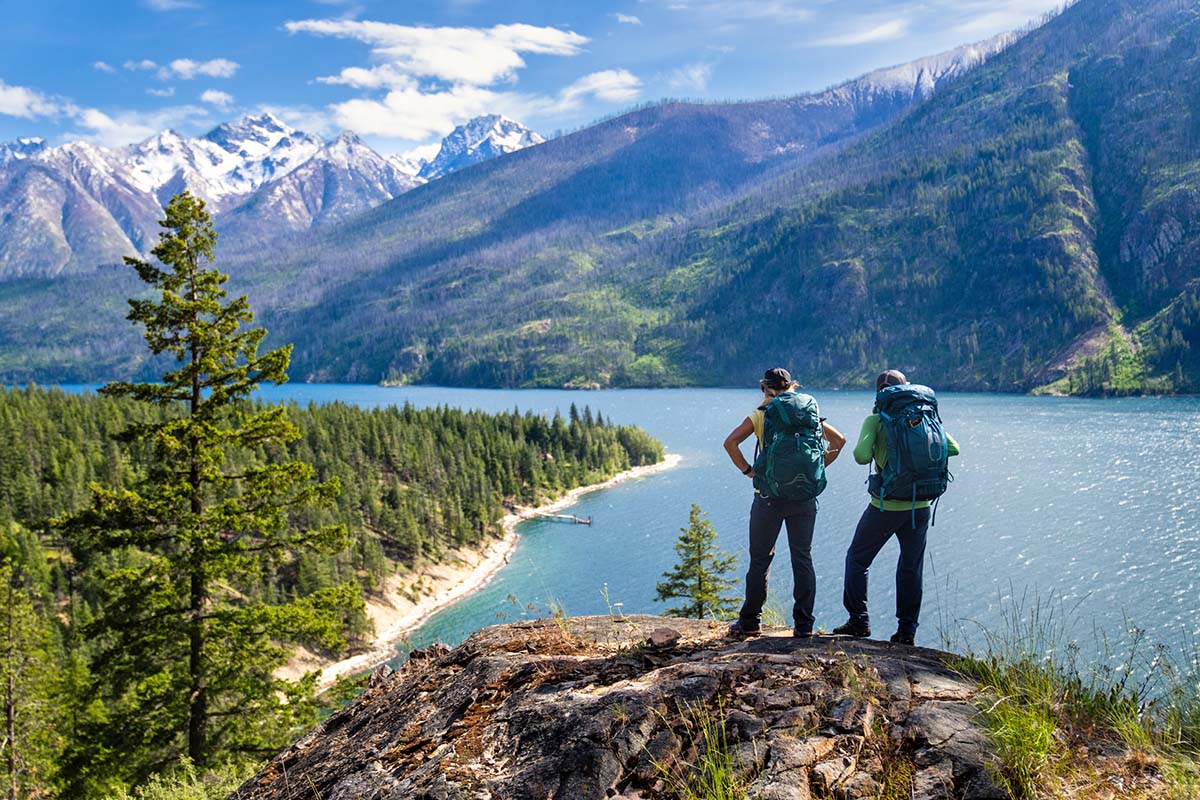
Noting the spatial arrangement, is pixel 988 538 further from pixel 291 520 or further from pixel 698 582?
pixel 291 520

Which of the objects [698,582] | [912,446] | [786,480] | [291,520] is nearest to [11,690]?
[698,582]

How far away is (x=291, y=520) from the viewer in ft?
272

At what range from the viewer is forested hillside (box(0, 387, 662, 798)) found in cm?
2438

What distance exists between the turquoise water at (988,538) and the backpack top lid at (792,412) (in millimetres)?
3439

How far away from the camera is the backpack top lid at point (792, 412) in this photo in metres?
7.98

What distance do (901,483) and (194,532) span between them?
1360 centimetres

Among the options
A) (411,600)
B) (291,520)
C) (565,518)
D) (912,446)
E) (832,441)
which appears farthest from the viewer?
(565,518)

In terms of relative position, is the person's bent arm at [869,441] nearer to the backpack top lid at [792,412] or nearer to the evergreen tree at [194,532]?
the backpack top lid at [792,412]

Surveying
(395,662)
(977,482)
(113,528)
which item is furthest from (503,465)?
(113,528)

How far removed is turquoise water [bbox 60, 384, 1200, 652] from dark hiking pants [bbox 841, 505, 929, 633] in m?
2.22

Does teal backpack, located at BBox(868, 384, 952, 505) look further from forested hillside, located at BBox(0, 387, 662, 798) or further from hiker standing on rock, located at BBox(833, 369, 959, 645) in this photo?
forested hillside, located at BBox(0, 387, 662, 798)

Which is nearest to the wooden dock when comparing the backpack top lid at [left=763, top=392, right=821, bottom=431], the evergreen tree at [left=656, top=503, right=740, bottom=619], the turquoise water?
the turquoise water

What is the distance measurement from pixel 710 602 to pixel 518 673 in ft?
80.8

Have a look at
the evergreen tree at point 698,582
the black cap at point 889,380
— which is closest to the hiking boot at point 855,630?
the black cap at point 889,380
